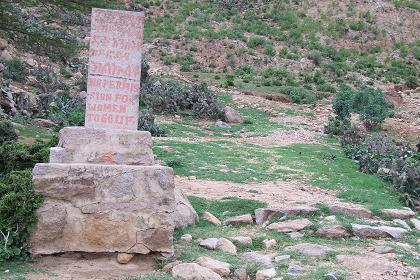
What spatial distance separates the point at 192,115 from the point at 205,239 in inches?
395

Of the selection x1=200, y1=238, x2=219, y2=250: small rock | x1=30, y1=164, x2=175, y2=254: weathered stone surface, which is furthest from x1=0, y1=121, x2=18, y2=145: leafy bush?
x1=200, y1=238, x2=219, y2=250: small rock

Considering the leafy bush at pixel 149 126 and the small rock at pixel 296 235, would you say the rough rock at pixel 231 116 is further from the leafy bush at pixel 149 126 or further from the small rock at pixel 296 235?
the small rock at pixel 296 235

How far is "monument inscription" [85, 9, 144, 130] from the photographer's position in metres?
5.49

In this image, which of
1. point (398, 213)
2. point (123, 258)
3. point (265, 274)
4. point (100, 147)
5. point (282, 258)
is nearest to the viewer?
point (265, 274)

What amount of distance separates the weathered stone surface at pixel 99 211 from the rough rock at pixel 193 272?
40 cm

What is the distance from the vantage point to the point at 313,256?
5.32m

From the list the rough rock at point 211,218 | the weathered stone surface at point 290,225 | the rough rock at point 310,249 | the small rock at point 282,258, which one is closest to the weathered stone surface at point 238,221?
the rough rock at point 211,218

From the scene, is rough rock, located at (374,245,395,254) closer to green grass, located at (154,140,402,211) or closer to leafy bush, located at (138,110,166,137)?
green grass, located at (154,140,402,211)

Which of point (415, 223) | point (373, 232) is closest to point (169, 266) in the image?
point (373, 232)

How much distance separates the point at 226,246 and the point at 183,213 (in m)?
0.90

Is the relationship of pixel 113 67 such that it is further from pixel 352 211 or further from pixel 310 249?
pixel 352 211

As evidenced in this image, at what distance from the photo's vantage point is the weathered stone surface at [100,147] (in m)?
5.41

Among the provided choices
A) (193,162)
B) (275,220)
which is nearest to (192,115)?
(193,162)

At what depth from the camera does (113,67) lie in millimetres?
5531
